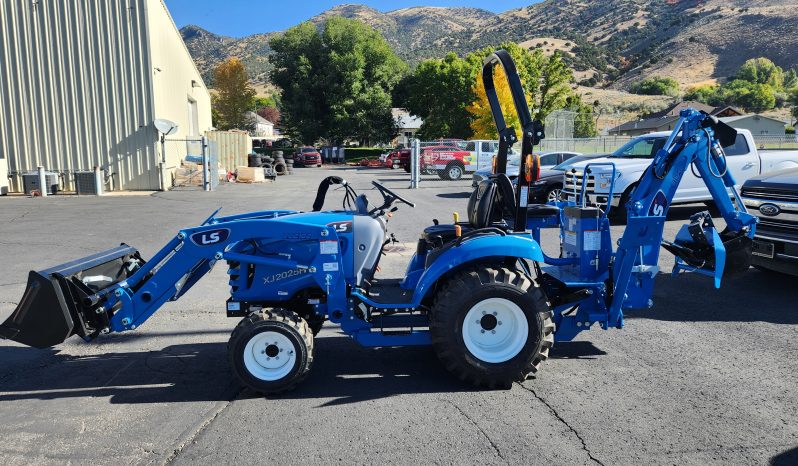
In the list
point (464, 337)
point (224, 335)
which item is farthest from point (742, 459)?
point (224, 335)

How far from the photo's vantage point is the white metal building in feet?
68.1

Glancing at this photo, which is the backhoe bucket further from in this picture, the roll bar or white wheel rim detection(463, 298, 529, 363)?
the roll bar

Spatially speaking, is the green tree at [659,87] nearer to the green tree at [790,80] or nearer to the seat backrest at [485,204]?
the green tree at [790,80]

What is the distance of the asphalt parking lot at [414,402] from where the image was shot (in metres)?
3.61

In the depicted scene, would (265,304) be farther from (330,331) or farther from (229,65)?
(229,65)

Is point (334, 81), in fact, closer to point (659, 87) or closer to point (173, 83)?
point (173, 83)

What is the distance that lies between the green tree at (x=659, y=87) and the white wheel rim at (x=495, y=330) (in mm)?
104368

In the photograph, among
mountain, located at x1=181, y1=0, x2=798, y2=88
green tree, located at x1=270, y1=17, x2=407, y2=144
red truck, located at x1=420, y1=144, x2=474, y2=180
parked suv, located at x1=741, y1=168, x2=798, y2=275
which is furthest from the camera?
mountain, located at x1=181, y1=0, x2=798, y2=88

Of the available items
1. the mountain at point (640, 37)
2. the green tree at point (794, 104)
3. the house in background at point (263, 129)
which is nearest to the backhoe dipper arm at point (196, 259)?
the green tree at point (794, 104)

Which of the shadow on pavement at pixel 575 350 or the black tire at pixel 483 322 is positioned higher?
the black tire at pixel 483 322

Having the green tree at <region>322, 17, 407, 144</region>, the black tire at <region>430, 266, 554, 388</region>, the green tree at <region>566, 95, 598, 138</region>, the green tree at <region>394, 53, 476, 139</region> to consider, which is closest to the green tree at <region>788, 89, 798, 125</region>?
the green tree at <region>566, 95, 598, 138</region>

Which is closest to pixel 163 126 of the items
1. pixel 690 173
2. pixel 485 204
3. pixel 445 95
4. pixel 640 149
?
pixel 640 149

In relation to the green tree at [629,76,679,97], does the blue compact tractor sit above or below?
below

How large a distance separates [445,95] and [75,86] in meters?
36.6
